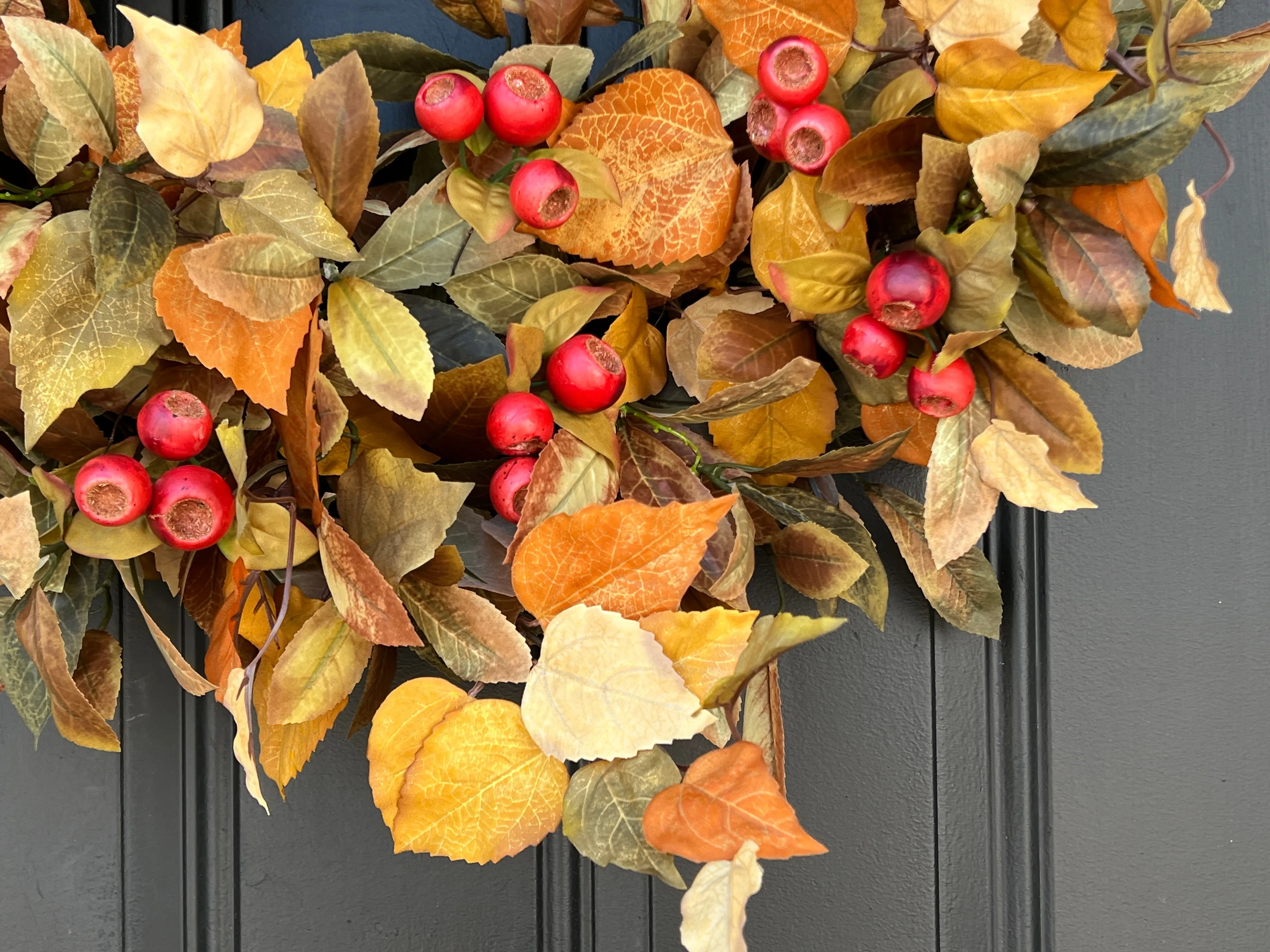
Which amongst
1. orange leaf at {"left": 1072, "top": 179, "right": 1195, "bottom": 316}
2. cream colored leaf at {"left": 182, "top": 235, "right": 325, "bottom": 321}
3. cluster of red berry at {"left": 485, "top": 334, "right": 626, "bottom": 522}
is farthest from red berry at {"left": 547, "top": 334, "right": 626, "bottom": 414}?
orange leaf at {"left": 1072, "top": 179, "right": 1195, "bottom": 316}

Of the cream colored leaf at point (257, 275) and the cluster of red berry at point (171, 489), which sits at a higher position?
the cream colored leaf at point (257, 275)

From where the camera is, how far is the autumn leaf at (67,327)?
37 cm

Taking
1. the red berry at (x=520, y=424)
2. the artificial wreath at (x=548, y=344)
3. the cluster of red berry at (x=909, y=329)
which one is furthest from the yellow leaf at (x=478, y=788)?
the cluster of red berry at (x=909, y=329)

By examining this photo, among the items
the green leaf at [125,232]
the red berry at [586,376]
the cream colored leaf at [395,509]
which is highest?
the green leaf at [125,232]

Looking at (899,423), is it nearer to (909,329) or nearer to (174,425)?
(909,329)

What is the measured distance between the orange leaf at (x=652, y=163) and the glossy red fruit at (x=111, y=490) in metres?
0.20

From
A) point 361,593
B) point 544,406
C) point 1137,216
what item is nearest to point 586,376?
point 544,406

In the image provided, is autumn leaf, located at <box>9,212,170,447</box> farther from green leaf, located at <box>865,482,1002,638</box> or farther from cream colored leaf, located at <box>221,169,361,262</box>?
green leaf, located at <box>865,482,1002,638</box>

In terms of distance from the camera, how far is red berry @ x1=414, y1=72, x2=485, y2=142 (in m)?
0.39

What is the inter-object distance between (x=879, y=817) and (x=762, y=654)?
0.28m

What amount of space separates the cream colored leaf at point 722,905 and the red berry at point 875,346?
0.65 ft

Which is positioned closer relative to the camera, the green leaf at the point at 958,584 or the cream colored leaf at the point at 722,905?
the cream colored leaf at the point at 722,905

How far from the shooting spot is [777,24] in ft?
1.31

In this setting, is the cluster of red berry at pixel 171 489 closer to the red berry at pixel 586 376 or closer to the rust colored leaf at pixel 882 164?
the red berry at pixel 586 376
